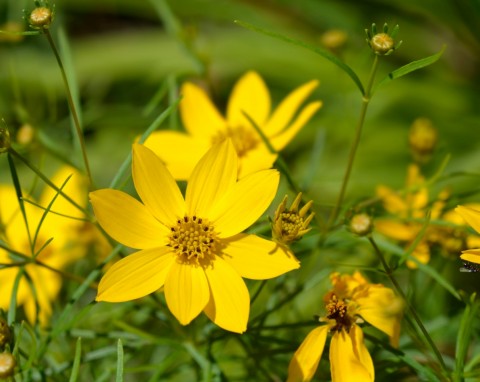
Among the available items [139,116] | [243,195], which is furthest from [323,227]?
[139,116]

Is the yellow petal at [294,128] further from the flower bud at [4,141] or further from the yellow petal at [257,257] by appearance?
the flower bud at [4,141]

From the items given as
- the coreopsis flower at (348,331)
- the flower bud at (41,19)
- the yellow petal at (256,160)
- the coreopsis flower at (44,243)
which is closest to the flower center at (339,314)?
the coreopsis flower at (348,331)

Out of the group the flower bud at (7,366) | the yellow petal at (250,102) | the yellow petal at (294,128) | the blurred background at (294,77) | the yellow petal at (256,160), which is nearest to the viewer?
the flower bud at (7,366)

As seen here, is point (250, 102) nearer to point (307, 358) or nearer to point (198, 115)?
point (198, 115)

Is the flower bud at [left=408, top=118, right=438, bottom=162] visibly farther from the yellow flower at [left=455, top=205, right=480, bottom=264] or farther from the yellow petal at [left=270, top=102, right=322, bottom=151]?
the yellow flower at [left=455, top=205, right=480, bottom=264]

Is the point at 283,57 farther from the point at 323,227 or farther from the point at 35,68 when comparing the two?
the point at 323,227

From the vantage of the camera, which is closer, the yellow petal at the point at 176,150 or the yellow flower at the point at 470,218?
the yellow flower at the point at 470,218

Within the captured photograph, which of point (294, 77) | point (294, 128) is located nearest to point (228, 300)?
point (294, 128)
